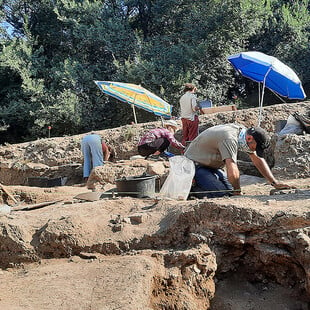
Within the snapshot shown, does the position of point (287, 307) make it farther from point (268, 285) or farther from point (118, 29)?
point (118, 29)

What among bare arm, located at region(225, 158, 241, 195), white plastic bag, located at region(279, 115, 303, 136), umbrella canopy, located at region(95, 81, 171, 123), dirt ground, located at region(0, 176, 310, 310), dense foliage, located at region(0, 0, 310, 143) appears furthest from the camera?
dense foliage, located at region(0, 0, 310, 143)

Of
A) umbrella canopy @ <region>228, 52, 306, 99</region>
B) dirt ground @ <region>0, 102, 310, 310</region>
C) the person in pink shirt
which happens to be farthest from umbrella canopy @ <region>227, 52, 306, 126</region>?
dirt ground @ <region>0, 102, 310, 310</region>

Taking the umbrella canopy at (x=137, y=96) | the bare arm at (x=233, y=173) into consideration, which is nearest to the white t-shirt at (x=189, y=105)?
the umbrella canopy at (x=137, y=96)

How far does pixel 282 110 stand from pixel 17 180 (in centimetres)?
665

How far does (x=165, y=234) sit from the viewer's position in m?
3.47

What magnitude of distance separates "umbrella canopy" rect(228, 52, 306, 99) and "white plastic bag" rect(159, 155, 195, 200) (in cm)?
516

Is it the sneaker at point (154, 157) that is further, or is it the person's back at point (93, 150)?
the person's back at point (93, 150)

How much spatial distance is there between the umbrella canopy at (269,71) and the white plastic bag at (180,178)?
5.16m

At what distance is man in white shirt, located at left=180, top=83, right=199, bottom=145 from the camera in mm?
7730

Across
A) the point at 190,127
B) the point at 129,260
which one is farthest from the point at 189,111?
the point at 129,260

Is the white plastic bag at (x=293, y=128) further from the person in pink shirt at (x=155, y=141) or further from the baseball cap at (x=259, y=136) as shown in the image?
the baseball cap at (x=259, y=136)

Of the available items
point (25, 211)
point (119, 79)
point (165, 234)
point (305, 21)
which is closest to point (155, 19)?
point (119, 79)

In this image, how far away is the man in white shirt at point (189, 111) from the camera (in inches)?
304

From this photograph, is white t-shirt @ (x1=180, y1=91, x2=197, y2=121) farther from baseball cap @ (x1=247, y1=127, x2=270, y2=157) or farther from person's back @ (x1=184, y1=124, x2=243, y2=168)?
baseball cap @ (x1=247, y1=127, x2=270, y2=157)
